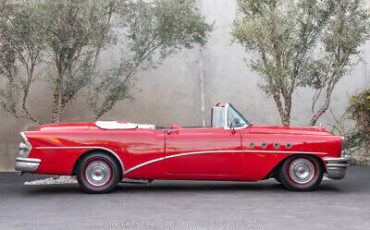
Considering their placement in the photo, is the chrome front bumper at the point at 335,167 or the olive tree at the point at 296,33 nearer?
the chrome front bumper at the point at 335,167

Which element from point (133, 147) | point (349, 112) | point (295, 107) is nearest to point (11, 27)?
point (133, 147)

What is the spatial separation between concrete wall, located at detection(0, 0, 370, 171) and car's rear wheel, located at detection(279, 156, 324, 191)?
617 centimetres

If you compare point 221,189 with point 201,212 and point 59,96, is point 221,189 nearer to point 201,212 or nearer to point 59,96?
point 201,212

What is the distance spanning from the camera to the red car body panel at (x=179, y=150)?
8.55 metres

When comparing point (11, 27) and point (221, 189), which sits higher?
point (11, 27)

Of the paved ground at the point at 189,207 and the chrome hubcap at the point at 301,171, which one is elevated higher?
the chrome hubcap at the point at 301,171

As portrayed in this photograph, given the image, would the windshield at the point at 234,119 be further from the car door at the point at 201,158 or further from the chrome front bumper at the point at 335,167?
the chrome front bumper at the point at 335,167

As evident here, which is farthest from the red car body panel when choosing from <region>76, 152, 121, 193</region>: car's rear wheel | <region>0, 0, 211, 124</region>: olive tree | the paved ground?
<region>0, 0, 211, 124</region>: olive tree

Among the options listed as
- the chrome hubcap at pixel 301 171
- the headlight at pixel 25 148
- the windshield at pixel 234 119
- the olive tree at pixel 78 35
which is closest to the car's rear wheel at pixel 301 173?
the chrome hubcap at pixel 301 171

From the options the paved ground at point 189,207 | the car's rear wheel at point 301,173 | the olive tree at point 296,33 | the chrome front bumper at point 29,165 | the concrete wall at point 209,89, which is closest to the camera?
the paved ground at point 189,207

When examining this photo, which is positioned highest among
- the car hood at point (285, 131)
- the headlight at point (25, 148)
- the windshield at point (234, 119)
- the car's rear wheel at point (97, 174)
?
the windshield at point (234, 119)

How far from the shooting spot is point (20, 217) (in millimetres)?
6668

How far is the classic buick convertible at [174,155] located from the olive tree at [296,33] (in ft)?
9.46

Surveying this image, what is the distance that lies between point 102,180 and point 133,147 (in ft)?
2.34
